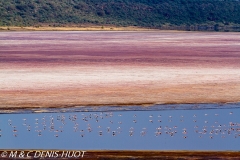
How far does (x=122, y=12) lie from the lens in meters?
103

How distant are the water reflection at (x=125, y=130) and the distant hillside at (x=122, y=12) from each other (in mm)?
72280

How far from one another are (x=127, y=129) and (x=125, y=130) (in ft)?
0.47

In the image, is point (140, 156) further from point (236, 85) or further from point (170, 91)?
point (236, 85)

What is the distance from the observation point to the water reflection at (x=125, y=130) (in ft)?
41.2

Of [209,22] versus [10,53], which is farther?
[209,22]

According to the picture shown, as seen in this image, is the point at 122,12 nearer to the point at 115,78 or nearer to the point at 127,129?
the point at 115,78

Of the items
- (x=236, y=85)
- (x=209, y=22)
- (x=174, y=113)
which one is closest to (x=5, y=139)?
(x=174, y=113)

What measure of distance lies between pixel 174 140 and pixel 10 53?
938 inches

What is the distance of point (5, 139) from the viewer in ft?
43.2

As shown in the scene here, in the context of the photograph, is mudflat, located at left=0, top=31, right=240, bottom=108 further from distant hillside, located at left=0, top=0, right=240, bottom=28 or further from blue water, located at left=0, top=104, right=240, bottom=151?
distant hillside, located at left=0, top=0, right=240, bottom=28

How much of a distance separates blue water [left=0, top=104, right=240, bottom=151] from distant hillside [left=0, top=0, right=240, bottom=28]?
2839 inches

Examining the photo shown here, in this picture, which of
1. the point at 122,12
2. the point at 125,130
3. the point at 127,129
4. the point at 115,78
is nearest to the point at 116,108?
the point at 127,129

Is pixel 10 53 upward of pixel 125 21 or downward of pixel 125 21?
upward

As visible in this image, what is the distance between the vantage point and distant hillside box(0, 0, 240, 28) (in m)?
93.4
